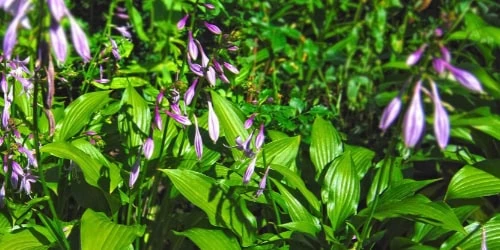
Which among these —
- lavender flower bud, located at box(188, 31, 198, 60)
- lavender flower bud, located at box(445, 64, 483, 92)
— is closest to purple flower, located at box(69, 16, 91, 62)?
lavender flower bud, located at box(445, 64, 483, 92)

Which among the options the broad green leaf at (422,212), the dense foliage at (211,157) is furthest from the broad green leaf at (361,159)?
the broad green leaf at (422,212)

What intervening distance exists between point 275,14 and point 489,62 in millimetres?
1422

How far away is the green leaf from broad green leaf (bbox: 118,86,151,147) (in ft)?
1.63

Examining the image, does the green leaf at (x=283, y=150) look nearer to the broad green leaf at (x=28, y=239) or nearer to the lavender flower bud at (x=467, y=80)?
the broad green leaf at (x=28, y=239)

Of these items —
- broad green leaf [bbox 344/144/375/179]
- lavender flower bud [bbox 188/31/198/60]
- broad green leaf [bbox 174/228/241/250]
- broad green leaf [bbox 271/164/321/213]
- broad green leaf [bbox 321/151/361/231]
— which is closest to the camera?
lavender flower bud [bbox 188/31/198/60]

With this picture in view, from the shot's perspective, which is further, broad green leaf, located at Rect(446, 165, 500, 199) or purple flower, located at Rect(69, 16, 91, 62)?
broad green leaf, located at Rect(446, 165, 500, 199)

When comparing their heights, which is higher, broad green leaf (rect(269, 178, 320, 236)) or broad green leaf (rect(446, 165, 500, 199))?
broad green leaf (rect(269, 178, 320, 236))

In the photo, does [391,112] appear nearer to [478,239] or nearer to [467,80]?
[467,80]

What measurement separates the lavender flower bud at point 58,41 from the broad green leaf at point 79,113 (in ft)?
4.76

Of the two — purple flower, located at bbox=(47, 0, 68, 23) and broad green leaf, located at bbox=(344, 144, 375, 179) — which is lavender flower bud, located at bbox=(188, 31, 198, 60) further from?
broad green leaf, located at bbox=(344, 144, 375, 179)

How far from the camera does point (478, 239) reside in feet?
9.17

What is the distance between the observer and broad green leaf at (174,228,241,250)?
102 inches

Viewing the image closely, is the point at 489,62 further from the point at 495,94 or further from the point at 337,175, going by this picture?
the point at 337,175

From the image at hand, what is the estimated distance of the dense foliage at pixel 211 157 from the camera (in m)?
2.36
